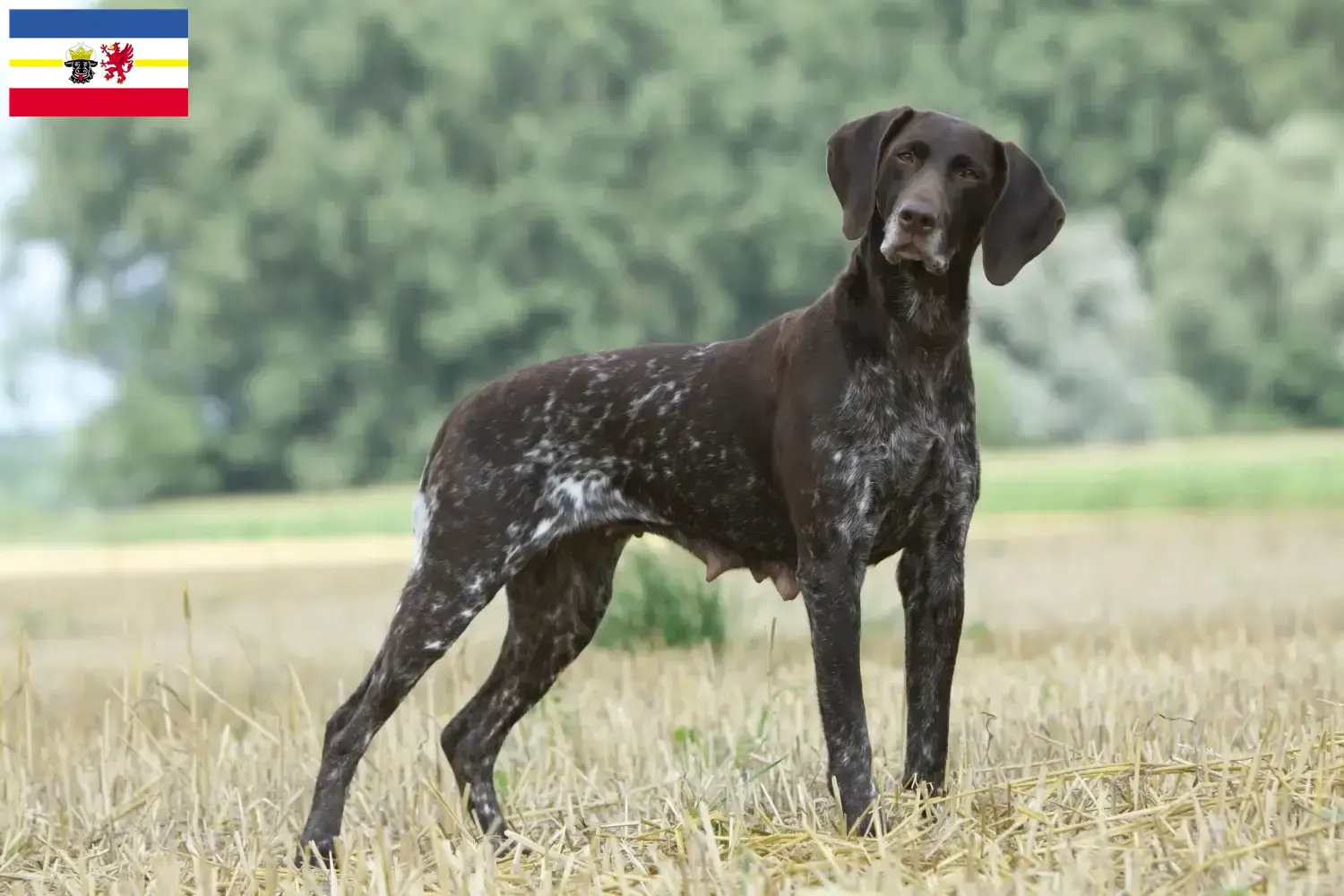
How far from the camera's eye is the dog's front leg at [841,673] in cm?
427

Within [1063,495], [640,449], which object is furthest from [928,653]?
[1063,495]

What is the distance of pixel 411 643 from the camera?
15.9 ft

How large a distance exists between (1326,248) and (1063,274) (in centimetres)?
422

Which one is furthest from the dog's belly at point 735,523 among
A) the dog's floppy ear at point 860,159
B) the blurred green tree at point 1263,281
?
the blurred green tree at point 1263,281

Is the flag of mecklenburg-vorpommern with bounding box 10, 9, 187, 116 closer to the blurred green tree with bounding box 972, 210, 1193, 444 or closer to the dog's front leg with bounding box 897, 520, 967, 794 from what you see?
the dog's front leg with bounding box 897, 520, 967, 794

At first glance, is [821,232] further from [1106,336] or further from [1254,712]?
[1254,712]

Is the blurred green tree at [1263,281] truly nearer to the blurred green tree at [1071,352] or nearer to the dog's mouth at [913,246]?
the blurred green tree at [1071,352]

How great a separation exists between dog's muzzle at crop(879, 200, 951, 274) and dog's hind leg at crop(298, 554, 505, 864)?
5.10 ft

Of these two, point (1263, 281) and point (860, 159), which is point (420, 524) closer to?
point (860, 159)

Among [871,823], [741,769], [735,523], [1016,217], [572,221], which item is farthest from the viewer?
[572,221]

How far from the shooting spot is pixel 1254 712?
5.46m

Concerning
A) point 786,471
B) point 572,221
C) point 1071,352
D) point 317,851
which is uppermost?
point 572,221

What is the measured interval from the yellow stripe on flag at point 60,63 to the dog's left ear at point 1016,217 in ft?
24.5

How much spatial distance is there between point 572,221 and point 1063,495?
13.2m
